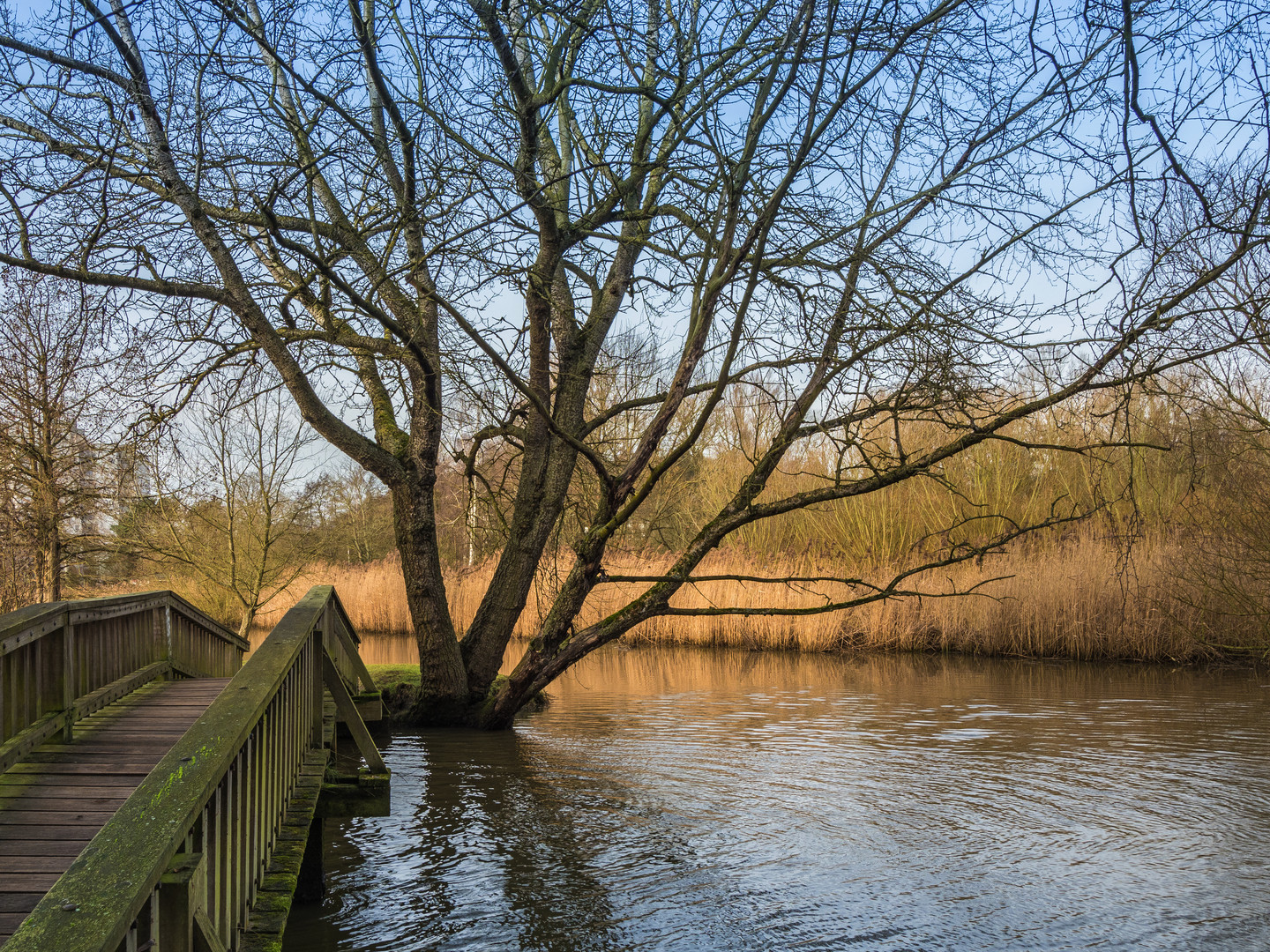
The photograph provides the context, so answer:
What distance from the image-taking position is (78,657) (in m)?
6.27

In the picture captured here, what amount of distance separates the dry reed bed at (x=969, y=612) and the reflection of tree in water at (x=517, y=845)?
5.42 meters

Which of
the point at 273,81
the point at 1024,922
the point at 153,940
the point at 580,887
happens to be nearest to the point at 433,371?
the point at 273,81

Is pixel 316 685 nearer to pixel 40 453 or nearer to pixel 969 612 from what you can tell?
pixel 40 453

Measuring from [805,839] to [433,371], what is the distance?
447 centimetres

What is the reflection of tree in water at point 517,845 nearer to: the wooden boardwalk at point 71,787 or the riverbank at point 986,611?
the wooden boardwalk at point 71,787

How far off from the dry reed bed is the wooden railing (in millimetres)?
6132

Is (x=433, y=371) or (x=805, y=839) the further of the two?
(x=433, y=371)

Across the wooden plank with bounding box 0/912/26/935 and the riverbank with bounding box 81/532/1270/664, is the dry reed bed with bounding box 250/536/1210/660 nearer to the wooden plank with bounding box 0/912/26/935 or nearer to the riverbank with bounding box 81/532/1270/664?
the riverbank with bounding box 81/532/1270/664

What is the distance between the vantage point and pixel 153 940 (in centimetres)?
200

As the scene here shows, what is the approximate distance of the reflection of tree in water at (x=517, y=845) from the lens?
5012 mm

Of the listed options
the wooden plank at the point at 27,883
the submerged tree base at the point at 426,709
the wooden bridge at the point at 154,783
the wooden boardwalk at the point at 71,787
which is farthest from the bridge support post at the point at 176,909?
the submerged tree base at the point at 426,709

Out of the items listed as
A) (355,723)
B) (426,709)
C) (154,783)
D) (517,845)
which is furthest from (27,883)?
(426,709)

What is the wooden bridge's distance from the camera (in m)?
1.94

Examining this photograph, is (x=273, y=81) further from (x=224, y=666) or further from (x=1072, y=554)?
(x=1072, y=554)
